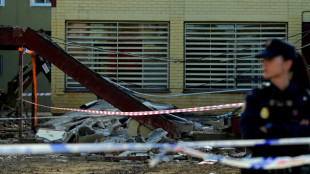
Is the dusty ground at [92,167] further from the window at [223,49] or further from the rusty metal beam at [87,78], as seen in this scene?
the window at [223,49]

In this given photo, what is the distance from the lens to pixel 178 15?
1631 cm

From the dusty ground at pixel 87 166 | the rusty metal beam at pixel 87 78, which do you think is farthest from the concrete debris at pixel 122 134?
the rusty metal beam at pixel 87 78

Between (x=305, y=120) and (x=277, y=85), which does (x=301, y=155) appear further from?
(x=277, y=85)

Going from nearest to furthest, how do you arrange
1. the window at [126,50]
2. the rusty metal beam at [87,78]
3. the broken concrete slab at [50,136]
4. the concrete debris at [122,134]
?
the concrete debris at [122,134] < the broken concrete slab at [50,136] < the rusty metal beam at [87,78] < the window at [126,50]

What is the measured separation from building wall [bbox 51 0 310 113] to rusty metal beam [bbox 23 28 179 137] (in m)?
4.89

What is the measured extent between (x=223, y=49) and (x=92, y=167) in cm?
947

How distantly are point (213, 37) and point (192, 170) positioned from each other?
30.4 ft

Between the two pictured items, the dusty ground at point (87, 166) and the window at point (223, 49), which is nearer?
the dusty ground at point (87, 166)

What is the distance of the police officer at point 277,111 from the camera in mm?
3293

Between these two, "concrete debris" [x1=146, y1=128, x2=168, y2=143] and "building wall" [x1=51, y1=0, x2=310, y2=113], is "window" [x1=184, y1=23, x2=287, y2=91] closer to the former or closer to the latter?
"building wall" [x1=51, y1=0, x2=310, y2=113]

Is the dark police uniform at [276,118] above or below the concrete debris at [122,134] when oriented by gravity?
above

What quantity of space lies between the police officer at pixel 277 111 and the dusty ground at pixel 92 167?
14.8 ft

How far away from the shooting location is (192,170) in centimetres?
798

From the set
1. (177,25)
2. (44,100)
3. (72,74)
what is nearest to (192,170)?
(72,74)
